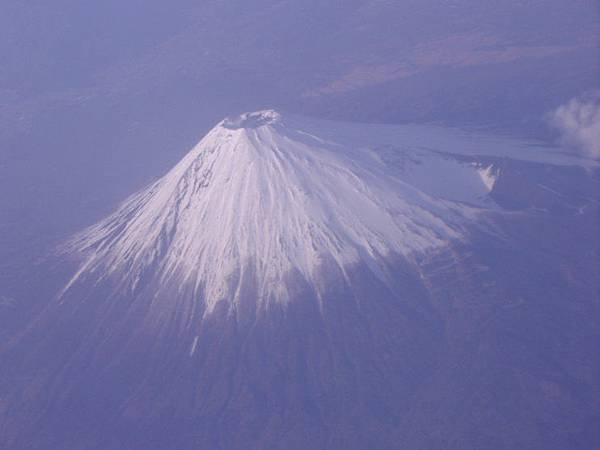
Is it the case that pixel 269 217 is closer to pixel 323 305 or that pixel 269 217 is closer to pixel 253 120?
pixel 323 305

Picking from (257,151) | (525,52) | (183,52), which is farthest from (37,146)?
(525,52)

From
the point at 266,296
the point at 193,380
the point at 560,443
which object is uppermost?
the point at 266,296

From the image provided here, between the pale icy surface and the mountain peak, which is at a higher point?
the mountain peak

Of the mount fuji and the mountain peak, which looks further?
the mountain peak

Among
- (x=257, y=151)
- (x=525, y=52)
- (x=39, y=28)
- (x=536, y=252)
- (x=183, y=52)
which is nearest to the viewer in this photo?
(x=536, y=252)

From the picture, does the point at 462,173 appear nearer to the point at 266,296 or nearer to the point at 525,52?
the point at 266,296

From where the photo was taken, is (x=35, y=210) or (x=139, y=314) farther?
(x=35, y=210)
